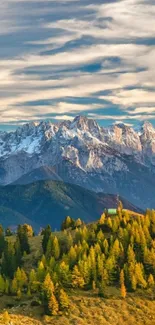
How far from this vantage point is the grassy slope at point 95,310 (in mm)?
144250

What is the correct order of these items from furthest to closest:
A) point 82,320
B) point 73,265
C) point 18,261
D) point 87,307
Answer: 1. point 18,261
2. point 73,265
3. point 87,307
4. point 82,320

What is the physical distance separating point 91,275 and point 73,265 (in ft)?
28.9

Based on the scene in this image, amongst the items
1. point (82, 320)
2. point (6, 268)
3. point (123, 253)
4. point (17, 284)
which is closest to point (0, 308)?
point (17, 284)

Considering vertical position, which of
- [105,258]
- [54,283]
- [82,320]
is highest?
[105,258]

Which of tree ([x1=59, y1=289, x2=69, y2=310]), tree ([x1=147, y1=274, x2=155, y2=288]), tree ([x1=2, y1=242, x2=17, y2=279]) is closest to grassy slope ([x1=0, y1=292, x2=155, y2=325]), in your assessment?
tree ([x1=59, y1=289, x2=69, y2=310])

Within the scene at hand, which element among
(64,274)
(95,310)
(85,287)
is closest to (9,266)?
(64,274)

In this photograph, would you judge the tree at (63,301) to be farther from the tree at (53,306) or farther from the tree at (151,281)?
the tree at (151,281)

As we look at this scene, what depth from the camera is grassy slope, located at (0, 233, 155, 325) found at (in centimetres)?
14425

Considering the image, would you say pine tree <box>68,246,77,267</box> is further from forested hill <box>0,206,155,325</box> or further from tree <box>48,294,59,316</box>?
tree <box>48,294,59,316</box>

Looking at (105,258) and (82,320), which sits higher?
(105,258)

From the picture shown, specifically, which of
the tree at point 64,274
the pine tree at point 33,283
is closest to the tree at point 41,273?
the pine tree at point 33,283

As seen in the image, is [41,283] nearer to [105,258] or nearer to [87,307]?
[87,307]

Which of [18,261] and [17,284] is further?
[18,261]

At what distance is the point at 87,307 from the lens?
156 metres
